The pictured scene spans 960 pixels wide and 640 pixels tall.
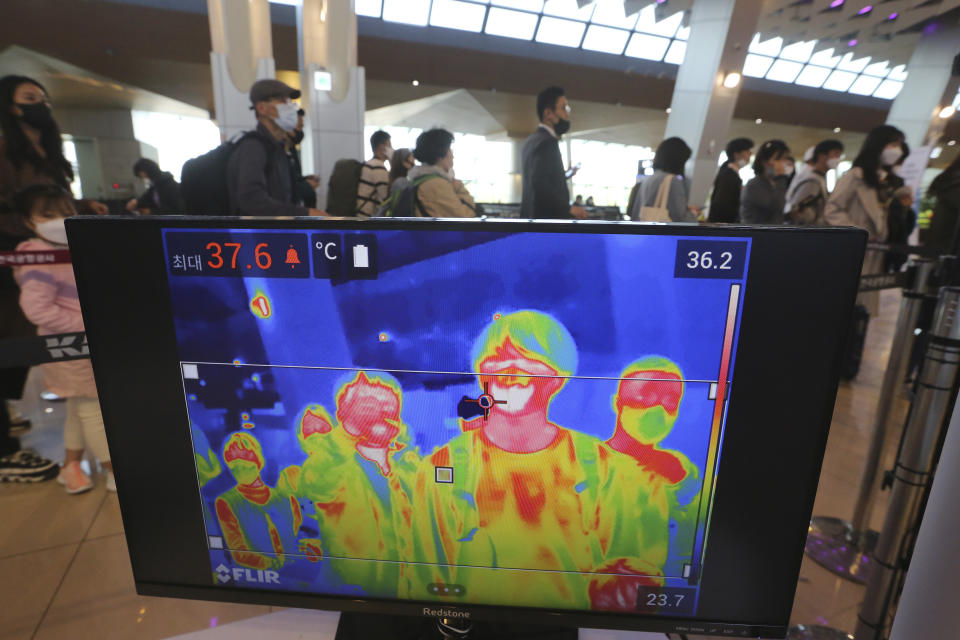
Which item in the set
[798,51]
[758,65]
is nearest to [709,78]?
[758,65]

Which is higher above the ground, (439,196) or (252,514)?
(439,196)

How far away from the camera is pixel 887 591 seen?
0.88 m

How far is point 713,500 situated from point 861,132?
2008 cm

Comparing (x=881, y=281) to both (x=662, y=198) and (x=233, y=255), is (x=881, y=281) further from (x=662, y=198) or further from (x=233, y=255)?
(x=233, y=255)

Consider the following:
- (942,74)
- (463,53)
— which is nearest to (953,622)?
(463,53)

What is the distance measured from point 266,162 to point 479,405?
1846mm

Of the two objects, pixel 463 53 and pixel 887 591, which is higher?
pixel 463 53

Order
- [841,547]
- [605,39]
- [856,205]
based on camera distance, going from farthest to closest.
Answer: [605,39]
[856,205]
[841,547]

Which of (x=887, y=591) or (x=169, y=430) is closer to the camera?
(x=169, y=430)

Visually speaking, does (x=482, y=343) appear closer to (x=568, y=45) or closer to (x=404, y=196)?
(x=404, y=196)

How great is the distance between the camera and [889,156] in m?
2.89

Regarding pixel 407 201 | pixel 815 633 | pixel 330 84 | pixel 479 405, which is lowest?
pixel 815 633

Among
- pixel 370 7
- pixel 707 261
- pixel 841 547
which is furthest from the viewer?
pixel 370 7

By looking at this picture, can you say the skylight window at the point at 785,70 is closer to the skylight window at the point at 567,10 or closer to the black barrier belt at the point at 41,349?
the skylight window at the point at 567,10
